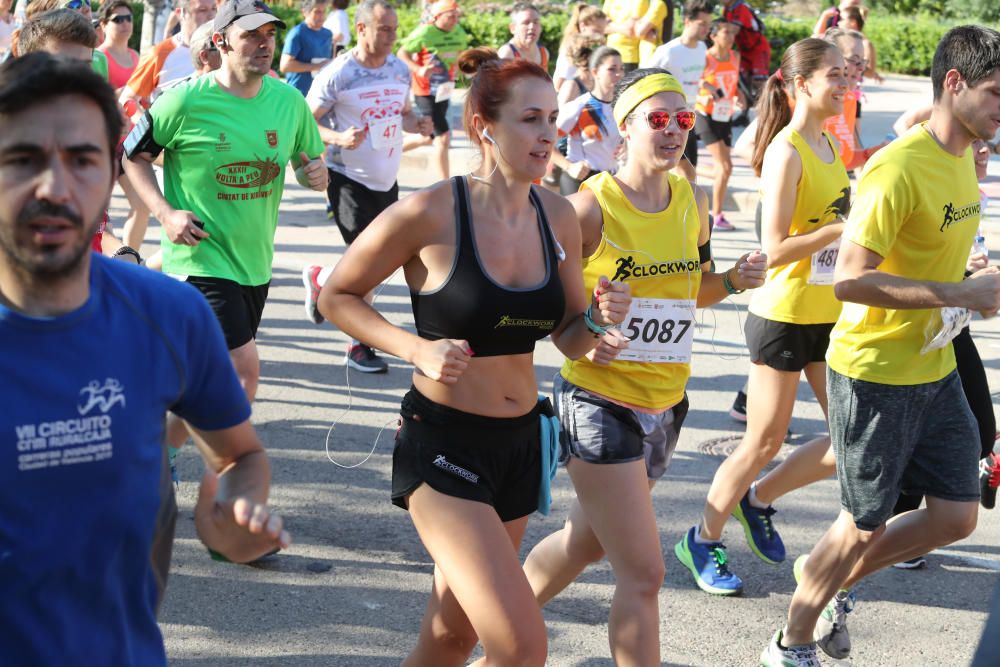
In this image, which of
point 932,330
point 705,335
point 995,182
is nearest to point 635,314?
point 932,330

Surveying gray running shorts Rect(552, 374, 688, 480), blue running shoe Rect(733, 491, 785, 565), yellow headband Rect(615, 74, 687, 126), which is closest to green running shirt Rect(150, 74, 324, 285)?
yellow headband Rect(615, 74, 687, 126)

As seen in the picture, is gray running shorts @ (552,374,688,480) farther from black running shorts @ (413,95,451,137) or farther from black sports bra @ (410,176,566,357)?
black running shorts @ (413,95,451,137)

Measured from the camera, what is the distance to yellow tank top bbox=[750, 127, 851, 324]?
16.3 ft

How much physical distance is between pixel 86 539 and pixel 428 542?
1.40m

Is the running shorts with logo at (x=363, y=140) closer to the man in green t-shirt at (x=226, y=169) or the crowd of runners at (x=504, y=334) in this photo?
the crowd of runners at (x=504, y=334)

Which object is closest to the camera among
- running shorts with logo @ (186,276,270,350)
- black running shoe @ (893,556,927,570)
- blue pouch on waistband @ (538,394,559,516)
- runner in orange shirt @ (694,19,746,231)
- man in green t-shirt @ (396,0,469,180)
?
blue pouch on waistband @ (538,394,559,516)

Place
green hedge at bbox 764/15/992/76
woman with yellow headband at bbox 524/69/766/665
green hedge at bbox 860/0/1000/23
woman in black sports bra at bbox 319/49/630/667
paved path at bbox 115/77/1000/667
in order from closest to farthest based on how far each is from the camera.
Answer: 1. woman in black sports bra at bbox 319/49/630/667
2. woman with yellow headband at bbox 524/69/766/665
3. paved path at bbox 115/77/1000/667
4. green hedge at bbox 764/15/992/76
5. green hedge at bbox 860/0/1000/23

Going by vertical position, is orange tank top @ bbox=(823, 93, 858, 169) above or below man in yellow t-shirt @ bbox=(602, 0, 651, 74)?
below

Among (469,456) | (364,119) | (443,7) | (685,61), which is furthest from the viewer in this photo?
(443,7)

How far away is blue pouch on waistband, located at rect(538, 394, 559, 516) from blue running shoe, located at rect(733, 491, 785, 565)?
167cm

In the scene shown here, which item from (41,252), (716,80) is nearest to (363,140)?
(716,80)

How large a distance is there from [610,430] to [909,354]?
3.26 ft

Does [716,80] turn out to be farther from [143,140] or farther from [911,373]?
[911,373]

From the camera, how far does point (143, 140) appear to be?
522 centimetres
